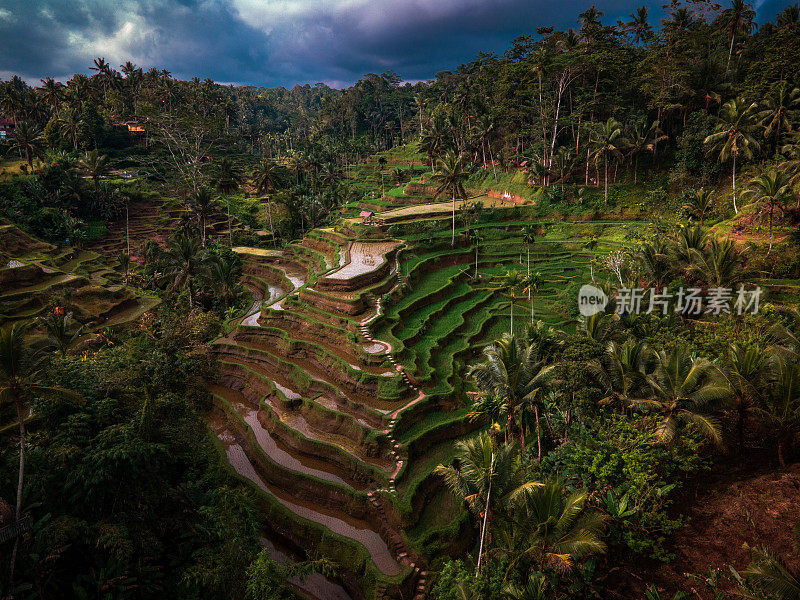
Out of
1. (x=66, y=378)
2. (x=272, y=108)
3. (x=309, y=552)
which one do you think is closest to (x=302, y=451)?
(x=309, y=552)

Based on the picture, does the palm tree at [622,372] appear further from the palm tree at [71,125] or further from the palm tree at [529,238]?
the palm tree at [71,125]

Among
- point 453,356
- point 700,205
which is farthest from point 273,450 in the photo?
point 700,205

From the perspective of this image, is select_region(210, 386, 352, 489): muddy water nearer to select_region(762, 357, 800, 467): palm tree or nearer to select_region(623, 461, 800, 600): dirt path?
select_region(623, 461, 800, 600): dirt path

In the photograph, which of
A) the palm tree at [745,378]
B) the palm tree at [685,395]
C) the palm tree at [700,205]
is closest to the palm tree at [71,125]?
the palm tree at [685,395]

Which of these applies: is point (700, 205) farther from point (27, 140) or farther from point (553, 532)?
point (27, 140)

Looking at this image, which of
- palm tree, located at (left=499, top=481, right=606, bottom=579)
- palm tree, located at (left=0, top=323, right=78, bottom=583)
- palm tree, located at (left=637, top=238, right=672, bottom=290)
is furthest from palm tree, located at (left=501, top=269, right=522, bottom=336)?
palm tree, located at (left=0, top=323, right=78, bottom=583)

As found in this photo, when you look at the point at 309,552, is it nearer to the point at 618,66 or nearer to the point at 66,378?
the point at 66,378
